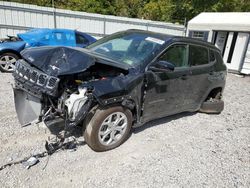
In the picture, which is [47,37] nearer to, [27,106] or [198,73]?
[27,106]

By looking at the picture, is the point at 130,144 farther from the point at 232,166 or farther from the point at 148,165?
the point at 232,166

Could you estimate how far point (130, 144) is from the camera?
11.5ft

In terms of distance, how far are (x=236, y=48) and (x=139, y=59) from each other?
10.1m

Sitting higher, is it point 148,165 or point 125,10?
point 125,10

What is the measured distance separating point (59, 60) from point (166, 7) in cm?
2387

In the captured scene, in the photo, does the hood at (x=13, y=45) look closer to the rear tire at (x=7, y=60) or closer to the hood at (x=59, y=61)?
the rear tire at (x=7, y=60)

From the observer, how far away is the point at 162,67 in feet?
11.1

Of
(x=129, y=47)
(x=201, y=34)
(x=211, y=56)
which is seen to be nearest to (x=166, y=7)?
(x=201, y=34)

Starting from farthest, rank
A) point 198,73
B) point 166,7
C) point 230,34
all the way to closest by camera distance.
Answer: point 166,7
point 230,34
point 198,73

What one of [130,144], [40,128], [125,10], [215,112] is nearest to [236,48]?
[215,112]

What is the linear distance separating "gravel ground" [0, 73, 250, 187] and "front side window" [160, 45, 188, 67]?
1.24 m

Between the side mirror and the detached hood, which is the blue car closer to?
the detached hood

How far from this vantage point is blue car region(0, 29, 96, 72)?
6.74 metres

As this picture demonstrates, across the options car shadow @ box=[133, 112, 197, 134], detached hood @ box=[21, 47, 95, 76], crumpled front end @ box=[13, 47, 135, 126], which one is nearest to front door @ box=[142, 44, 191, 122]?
car shadow @ box=[133, 112, 197, 134]
